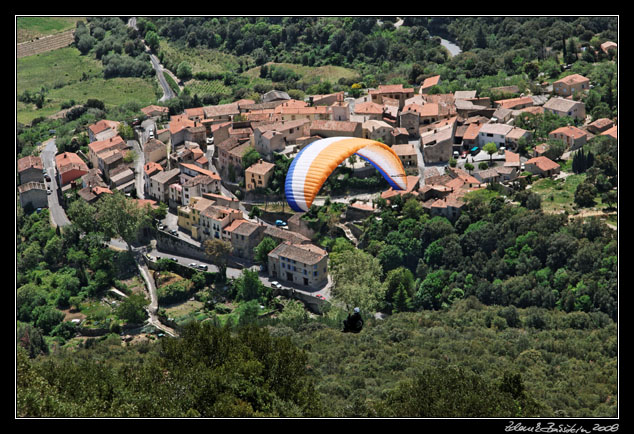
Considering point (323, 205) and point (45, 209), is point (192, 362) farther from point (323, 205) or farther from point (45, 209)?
point (45, 209)

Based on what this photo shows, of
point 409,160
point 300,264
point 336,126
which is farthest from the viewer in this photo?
point 336,126

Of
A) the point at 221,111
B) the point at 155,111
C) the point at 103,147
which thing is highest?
the point at 221,111

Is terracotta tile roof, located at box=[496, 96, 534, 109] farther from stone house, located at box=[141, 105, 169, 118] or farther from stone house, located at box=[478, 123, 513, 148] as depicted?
stone house, located at box=[141, 105, 169, 118]

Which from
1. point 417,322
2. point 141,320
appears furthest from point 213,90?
point 417,322

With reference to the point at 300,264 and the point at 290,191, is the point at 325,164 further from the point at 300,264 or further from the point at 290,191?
the point at 300,264

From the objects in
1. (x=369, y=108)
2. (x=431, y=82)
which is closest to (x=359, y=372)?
(x=369, y=108)

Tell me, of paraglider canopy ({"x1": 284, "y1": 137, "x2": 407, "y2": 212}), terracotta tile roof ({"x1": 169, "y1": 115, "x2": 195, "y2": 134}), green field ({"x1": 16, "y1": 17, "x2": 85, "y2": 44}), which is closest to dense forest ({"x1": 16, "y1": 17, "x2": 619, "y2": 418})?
paraglider canopy ({"x1": 284, "y1": 137, "x2": 407, "y2": 212})
